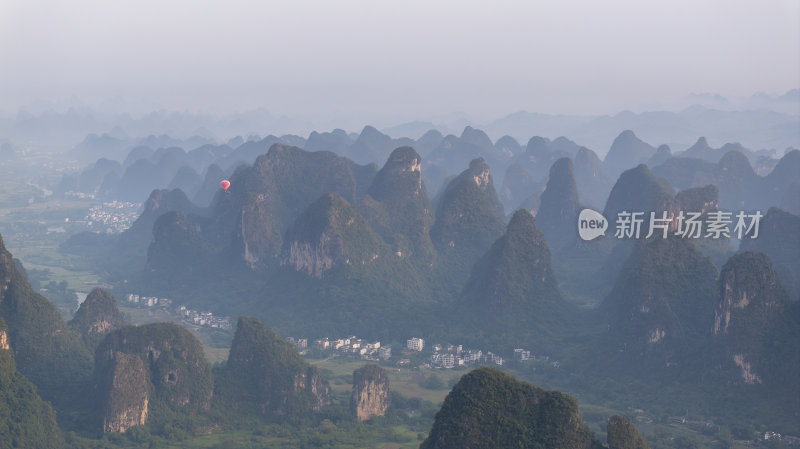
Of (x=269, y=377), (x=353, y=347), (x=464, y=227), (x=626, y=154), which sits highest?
(x=626, y=154)

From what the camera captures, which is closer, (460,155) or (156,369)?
(156,369)

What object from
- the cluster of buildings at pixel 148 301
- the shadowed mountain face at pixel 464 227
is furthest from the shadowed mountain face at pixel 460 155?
the cluster of buildings at pixel 148 301

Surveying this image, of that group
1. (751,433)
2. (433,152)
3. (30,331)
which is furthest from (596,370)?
(433,152)

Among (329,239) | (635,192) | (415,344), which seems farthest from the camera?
(635,192)

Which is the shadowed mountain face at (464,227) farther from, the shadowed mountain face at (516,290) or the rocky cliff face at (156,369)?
the rocky cliff face at (156,369)

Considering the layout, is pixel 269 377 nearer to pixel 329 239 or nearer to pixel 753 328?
pixel 329 239

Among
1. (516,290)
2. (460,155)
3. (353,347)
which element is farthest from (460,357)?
(460,155)

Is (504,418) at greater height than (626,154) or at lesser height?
lesser
